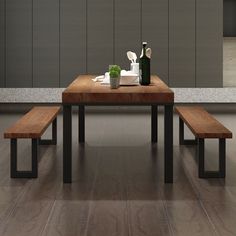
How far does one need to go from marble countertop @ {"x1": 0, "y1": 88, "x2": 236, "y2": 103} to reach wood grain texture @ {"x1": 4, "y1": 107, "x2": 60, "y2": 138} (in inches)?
130

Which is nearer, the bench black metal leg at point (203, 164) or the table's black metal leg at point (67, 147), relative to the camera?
the table's black metal leg at point (67, 147)

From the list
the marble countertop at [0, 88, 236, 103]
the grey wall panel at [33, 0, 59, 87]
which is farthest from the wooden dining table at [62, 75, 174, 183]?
the grey wall panel at [33, 0, 59, 87]

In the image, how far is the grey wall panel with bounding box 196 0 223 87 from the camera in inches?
384

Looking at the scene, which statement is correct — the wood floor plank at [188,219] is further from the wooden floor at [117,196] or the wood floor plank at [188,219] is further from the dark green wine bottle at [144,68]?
the dark green wine bottle at [144,68]

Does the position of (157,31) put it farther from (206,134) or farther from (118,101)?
(118,101)

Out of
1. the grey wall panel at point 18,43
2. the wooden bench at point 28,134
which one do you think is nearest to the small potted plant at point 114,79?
the wooden bench at point 28,134

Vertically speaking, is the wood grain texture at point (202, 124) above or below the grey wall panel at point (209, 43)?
below

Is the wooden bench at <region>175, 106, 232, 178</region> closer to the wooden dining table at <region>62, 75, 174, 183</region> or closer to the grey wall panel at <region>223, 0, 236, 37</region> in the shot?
the wooden dining table at <region>62, 75, 174, 183</region>

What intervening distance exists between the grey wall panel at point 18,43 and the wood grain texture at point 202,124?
3964mm

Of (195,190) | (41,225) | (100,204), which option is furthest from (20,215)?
(195,190)

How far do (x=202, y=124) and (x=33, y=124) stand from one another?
147 cm

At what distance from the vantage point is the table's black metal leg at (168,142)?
466 centimetres

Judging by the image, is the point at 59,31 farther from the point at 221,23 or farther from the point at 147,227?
the point at 147,227

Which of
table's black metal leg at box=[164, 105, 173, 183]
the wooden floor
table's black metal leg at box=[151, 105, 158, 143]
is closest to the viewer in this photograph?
the wooden floor
